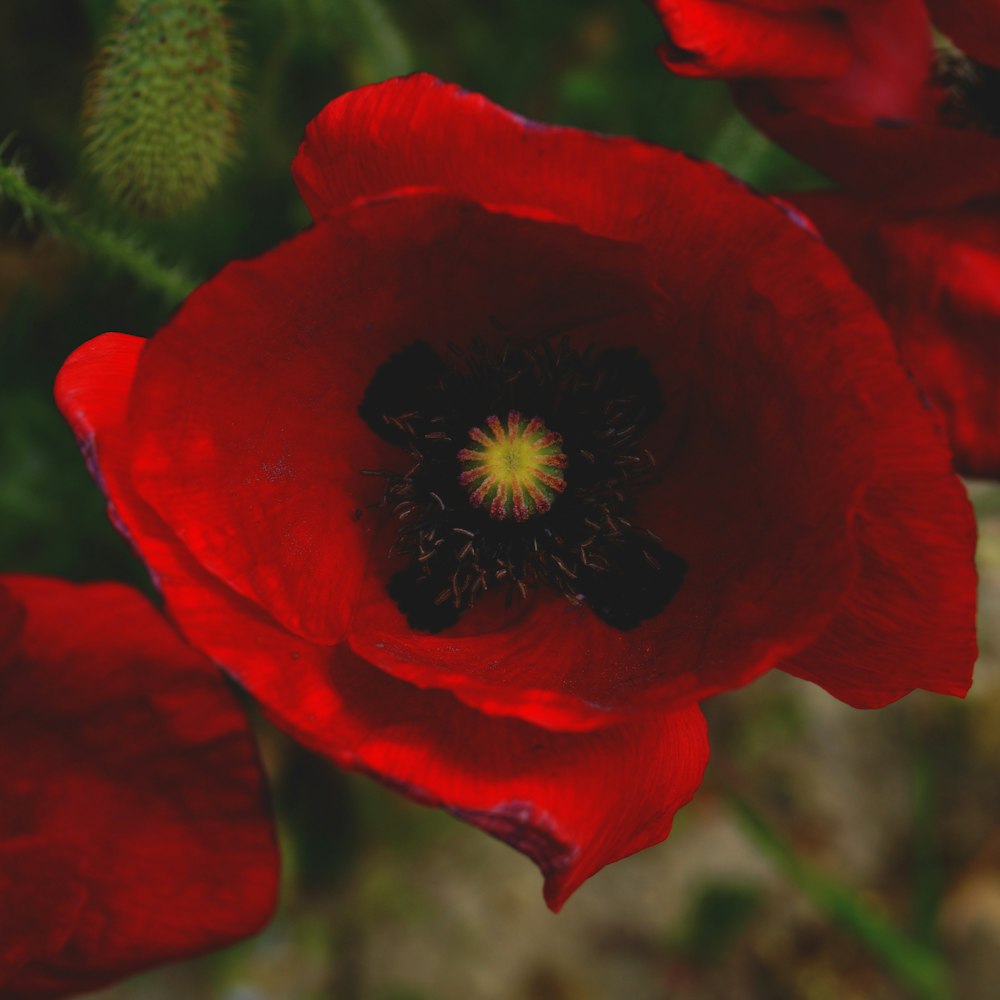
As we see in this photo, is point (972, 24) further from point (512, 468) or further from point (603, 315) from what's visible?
point (512, 468)

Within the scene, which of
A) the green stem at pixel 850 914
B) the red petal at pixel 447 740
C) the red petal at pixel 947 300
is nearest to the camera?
the red petal at pixel 447 740

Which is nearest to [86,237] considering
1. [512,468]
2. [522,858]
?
[512,468]

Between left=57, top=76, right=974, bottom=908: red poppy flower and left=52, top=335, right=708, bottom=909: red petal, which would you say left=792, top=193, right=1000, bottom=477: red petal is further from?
left=52, top=335, right=708, bottom=909: red petal

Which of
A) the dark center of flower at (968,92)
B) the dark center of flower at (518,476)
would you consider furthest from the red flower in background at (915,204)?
the dark center of flower at (518,476)

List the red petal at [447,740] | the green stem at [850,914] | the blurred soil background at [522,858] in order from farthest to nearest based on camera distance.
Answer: the blurred soil background at [522,858] → the green stem at [850,914] → the red petal at [447,740]

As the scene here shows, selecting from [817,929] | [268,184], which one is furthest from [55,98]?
[817,929]

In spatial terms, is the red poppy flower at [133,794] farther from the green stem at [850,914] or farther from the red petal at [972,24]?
the red petal at [972,24]
